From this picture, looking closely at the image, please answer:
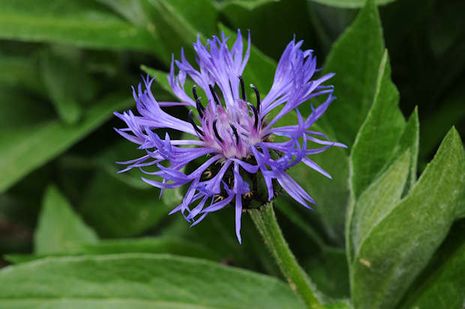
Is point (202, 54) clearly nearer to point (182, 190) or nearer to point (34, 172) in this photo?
point (182, 190)

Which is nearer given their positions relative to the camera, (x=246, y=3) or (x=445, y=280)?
(x=445, y=280)

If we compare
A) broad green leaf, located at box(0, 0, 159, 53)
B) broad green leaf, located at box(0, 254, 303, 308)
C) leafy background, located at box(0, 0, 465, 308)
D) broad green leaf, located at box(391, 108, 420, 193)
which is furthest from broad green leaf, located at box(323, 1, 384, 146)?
broad green leaf, located at box(0, 0, 159, 53)

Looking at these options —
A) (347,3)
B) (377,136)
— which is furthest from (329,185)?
(347,3)

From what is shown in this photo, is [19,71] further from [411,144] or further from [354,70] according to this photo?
[411,144]

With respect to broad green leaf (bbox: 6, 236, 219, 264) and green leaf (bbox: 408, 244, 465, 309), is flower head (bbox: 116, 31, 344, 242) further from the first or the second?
broad green leaf (bbox: 6, 236, 219, 264)

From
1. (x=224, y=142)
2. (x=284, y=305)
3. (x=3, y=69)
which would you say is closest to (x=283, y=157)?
(x=224, y=142)

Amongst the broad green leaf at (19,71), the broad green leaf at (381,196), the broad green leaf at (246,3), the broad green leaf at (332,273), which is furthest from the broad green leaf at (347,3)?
the broad green leaf at (19,71)

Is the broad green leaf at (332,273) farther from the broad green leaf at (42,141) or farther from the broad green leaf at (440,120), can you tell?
the broad green leaf at (42,141)
